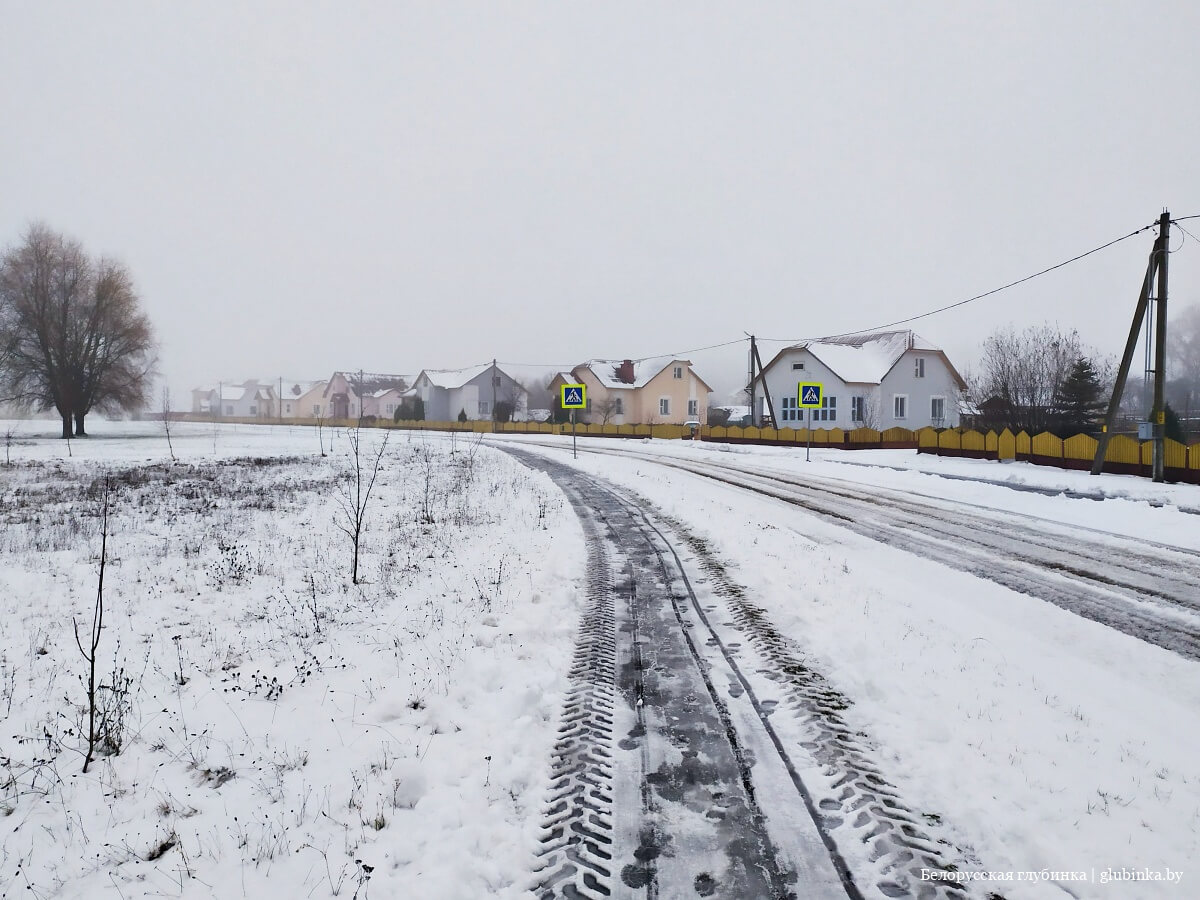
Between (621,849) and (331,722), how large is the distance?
8.22ft

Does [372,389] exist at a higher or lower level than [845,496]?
higher

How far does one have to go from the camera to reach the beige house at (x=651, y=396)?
63625 mm

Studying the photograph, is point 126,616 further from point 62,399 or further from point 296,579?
point 62,399

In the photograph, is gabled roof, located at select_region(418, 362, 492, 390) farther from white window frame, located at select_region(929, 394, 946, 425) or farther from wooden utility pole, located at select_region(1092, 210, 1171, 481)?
wooden utility pole, located at select_region(1092, 210, 1171, 481)

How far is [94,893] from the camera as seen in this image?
2.96 metres

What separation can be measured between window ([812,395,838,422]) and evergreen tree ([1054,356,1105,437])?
18.7 m

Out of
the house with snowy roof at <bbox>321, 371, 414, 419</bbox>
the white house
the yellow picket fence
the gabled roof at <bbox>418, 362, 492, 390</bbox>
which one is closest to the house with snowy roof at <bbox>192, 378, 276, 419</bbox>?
the white house

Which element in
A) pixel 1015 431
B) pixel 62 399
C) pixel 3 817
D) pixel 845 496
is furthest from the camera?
pixel 62 399

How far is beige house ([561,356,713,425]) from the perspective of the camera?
6362cm

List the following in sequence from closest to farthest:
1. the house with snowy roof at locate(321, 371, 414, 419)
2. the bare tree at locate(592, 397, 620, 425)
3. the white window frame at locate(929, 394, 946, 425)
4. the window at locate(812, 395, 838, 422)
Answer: the window at locate(812, 395, 838, 422)
the white window frame at locate(929, 394, 946, 425)
the bare tree at locate(592, 397, 620, 425)
the house with snowy roof at locate(321, 371, 414, 419)

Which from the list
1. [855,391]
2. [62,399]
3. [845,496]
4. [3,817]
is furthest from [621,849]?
[62,399]

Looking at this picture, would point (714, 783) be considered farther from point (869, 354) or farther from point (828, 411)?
point (869, 354)

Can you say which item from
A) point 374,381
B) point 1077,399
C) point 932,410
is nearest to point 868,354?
point 932,410

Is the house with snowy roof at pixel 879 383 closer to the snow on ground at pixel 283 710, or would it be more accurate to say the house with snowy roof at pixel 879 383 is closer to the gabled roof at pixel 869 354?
the gabled roof at pixel 869 354
